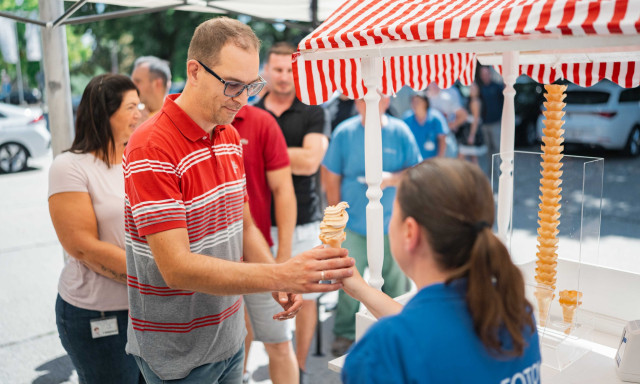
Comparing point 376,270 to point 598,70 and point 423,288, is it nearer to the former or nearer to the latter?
point 423,288

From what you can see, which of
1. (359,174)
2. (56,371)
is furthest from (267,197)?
(56,371)

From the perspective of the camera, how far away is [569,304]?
2.84 metres

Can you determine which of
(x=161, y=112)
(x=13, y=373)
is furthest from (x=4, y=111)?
(x=161, y=112)

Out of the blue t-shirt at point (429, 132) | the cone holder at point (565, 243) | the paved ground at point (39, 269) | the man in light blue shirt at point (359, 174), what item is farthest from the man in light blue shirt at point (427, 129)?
the cone holder at point (565, 243)

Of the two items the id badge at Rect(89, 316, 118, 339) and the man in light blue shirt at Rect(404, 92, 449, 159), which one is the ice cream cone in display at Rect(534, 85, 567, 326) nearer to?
the id badge at Rect(89, 316, 118, 339)

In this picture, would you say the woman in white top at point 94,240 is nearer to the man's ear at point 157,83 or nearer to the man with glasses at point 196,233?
the man with glasses at point 196,233

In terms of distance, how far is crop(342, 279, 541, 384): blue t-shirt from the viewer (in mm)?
1262

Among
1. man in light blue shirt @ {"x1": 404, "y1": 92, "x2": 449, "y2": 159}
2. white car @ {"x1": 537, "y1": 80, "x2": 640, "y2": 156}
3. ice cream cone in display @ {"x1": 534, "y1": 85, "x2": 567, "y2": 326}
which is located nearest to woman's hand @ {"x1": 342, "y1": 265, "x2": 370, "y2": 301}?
ice cream cone in display @ {"x1": 534, "y1": 85, "x2": 567, "y2": 326}

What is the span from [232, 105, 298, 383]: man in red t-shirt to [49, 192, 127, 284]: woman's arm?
1167 millimetres

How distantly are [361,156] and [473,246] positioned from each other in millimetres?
3489

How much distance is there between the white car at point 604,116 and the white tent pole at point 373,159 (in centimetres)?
1124

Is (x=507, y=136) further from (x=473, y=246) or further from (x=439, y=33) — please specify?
(x=473, y=246)

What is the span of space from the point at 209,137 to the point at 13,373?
3175mm

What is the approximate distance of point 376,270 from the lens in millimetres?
2805
